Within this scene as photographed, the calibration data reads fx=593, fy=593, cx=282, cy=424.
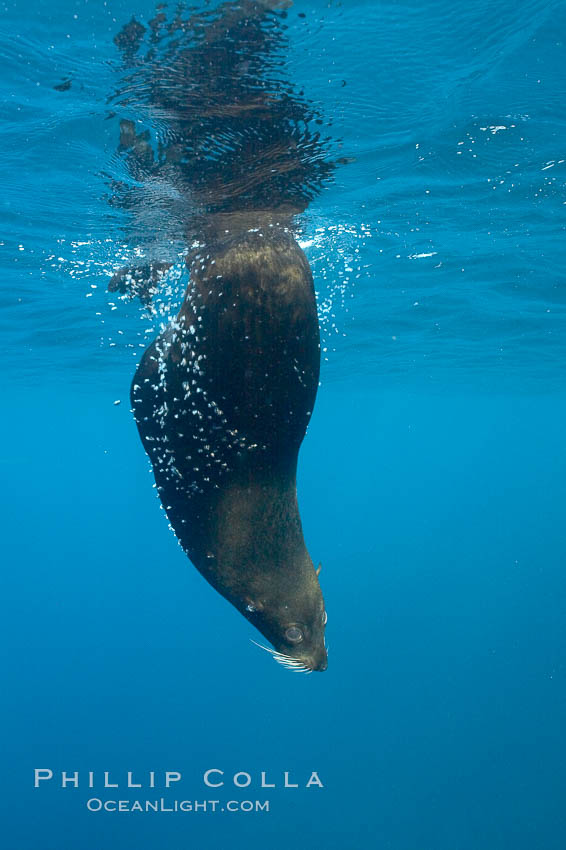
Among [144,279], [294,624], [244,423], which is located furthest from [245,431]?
[144,279]

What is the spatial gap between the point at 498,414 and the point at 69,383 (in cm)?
4634

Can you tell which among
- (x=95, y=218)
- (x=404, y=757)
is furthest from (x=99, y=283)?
(x=404, y=757)

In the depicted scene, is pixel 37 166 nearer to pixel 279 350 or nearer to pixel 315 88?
pixel 315 88

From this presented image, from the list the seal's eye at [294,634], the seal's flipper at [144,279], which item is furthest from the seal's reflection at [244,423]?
the seal's flipper at [144,279]

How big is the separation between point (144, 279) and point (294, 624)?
26.2 ft

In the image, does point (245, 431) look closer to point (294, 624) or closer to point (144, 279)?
point (294, 624)

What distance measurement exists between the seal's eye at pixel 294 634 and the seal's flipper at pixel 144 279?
7.03m

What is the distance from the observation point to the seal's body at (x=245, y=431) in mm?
3508

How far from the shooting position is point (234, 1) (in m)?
4.41

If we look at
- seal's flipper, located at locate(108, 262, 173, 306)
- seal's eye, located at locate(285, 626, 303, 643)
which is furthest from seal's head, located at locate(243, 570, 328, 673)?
seal's flipper, located at locate(108, 262, 173, 306)

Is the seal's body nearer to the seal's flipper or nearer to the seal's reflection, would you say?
the seal's reflection

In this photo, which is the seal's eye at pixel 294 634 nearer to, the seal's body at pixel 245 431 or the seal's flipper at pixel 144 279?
Answer: the seal's body at pixel 245 431

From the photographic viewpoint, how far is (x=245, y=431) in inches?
139

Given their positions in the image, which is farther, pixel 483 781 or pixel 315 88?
pixel 483 781
